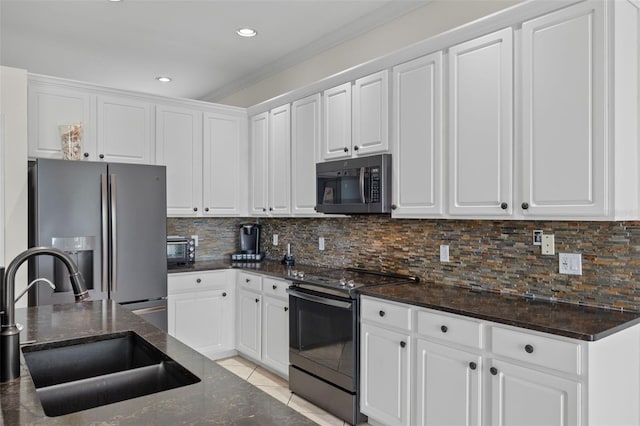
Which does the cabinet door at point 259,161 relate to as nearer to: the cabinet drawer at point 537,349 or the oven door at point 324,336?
the oven door at point 324,336

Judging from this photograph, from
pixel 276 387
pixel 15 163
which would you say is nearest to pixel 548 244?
pixel 276 387

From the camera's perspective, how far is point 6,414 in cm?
102

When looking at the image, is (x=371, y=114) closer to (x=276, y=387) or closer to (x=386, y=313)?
(x=386, y=313)

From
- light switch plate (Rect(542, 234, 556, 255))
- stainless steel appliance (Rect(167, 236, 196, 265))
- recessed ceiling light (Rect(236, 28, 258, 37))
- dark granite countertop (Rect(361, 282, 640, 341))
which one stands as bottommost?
dark granite countertop (Rect(361, 282, 640, 341))

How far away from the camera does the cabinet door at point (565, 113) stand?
78.8 inches

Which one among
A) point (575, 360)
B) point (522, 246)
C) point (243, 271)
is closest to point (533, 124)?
point (522, 246)

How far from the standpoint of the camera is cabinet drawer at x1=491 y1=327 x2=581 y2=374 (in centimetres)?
178

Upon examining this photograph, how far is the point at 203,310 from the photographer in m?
4.05

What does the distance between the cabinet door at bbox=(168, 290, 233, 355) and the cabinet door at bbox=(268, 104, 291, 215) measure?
3.27 ft

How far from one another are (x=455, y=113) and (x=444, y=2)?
Result: 96 centimetres

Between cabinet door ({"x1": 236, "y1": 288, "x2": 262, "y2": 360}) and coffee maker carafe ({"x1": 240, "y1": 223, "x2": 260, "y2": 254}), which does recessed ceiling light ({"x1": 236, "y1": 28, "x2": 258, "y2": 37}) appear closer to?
coffee maker carafe ({"x1": 240, "y1": 223, "x2": 260, "y2": 254})

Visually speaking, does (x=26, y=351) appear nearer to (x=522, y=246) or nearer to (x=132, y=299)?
(x=132, y=299)

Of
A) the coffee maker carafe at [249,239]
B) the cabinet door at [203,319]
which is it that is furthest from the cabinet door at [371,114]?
the cabinet door at [203,319]

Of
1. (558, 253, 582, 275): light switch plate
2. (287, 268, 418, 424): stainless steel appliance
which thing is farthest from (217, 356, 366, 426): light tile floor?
(558, 253, 582, 275): light switch plate
